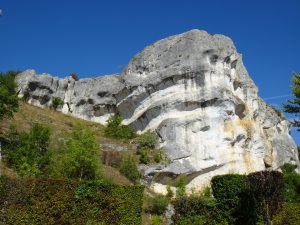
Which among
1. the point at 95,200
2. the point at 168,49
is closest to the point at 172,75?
the point at 168,49

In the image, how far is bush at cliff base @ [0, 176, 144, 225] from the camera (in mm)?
15633

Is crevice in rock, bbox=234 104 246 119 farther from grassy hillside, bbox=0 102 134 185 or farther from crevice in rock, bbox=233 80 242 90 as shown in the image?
grassy hillside, bbox=0 102 134 185

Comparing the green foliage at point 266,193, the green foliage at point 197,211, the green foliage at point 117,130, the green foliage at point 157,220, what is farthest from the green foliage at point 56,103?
the green foliage at point 266,193

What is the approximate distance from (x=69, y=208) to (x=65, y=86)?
32143 millimetres

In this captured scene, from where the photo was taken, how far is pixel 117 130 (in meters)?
37.1

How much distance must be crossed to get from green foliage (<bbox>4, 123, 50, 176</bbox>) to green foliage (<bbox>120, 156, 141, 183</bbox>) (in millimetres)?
5692

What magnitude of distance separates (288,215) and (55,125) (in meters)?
24.5

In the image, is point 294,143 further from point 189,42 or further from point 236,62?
point 189,42

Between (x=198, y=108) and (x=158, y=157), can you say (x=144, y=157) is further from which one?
(x=198, y=108)

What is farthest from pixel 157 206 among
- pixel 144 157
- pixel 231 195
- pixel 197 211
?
pixel 144 157

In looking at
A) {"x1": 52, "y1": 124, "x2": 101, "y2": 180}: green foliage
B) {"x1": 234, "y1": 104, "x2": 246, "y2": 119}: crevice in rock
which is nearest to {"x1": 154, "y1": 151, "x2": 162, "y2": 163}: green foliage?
{"x1": 234, "y1": 104, "x2": 246, "y2": 119}: crevice in rock

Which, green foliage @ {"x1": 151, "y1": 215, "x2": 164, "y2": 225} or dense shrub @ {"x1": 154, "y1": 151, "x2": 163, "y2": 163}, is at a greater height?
dense shrub @ {"x1": 154, "y1": 151, "x2": 163, "y2": 163}

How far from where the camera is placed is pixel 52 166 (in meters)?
23.0

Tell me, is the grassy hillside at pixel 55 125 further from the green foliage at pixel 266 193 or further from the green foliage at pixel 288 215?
the green foliage at pixel 288 215
